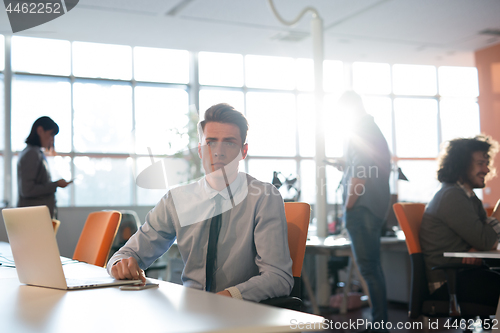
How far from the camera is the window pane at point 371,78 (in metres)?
8.62

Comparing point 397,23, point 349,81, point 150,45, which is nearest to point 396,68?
point 349,81

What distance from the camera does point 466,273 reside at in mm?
2158

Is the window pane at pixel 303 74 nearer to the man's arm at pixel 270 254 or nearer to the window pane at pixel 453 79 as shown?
the window pane at pixel 453 79

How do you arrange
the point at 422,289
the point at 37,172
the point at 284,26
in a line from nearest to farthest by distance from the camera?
the point at 422,289 → the point at 37,172 → the point at 284,26

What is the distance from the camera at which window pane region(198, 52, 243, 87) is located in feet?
25.2

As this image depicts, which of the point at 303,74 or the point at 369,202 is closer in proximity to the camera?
the point at 369,202

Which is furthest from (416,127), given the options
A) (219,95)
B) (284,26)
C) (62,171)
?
(62,171)

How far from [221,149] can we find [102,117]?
19.4ft

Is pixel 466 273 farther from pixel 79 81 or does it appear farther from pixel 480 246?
pixel 79 81

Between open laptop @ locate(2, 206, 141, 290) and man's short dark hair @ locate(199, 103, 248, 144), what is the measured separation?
637 mm

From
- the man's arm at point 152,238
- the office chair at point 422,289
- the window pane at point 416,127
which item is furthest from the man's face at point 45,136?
the window pane at point 416,127

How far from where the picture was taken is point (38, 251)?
1.23 meters

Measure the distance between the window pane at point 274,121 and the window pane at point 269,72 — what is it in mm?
174

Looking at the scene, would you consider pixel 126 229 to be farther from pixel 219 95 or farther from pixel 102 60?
pixel 219 95
